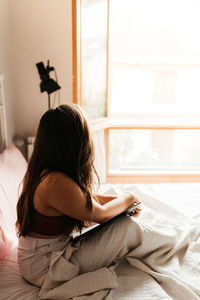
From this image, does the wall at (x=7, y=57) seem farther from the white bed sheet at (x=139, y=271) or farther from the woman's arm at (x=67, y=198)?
the woman's arm at (x=67, y=198)

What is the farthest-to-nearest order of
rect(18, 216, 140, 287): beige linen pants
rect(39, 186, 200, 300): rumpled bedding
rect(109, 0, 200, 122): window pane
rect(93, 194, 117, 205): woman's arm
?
rect(109, 0, 200, 122): window pane < rect(93, 194, 117, 205): woman's arm < rect(18, 216, 140, 287): beige linen pants < rect(39, 186, 200, 300): rumpled bedding

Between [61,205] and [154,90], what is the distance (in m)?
2.12

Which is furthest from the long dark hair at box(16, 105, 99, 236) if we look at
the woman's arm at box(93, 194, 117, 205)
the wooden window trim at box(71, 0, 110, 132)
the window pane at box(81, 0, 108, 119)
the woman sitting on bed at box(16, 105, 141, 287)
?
the window pane at box(81, 0, 108, 119)

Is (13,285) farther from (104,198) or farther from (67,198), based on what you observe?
(104,198)

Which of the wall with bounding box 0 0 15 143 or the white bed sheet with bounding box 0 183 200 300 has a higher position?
the wall with bounding box 0 0 15 143

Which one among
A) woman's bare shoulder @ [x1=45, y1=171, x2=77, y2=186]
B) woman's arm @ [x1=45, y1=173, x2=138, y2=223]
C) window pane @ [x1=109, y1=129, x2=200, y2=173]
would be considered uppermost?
woman's bare shoulder @ [x1=45, y1=171, x2=77, y2=186]

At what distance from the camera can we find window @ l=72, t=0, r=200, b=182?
2748mm

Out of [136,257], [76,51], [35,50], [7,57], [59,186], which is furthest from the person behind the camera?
[35,50]

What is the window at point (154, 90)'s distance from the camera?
9.02ft

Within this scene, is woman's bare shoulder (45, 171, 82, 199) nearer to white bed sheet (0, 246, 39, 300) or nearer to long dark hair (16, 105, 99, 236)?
long dark hair (16, 105, 99, 236)

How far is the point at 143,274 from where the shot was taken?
1.10 metres

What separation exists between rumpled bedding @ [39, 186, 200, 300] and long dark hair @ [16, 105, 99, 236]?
222 millimetres

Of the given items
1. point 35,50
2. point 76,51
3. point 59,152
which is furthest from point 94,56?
point 59,152

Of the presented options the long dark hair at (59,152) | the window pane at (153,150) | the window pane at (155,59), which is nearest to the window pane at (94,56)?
the window pane at (155,59)
